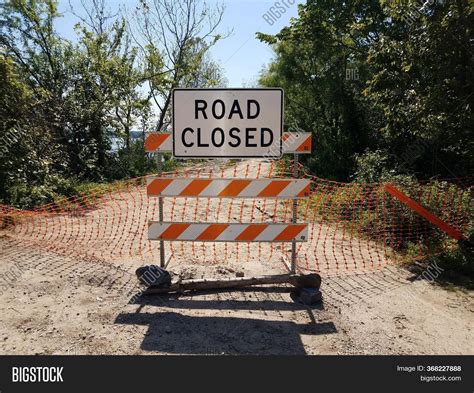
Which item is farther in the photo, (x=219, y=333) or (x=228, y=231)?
(x=228, y=231)

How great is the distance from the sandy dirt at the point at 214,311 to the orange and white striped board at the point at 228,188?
1.21 meters

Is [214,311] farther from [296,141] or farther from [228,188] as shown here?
[296,141]

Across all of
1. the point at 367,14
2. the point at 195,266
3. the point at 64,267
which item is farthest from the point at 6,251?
the point at 367,14

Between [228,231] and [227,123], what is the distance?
1316mm

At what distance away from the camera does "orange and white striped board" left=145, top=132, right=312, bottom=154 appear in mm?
4312

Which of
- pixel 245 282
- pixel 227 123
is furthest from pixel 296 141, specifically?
pixel 245 282

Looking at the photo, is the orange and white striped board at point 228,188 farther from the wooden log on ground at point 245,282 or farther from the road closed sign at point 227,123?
the wooden log on ground at point 245,282

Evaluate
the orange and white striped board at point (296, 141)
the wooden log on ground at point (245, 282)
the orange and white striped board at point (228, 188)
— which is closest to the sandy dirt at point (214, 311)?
the wooden log on ground at point (245, 282)

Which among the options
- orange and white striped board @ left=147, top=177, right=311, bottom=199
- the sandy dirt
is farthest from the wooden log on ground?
orange and white striped board @ left=147, top=177, right=311, bottom=199

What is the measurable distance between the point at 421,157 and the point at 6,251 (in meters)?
11.5

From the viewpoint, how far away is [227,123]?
4.26 m

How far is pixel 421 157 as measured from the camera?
11438mm

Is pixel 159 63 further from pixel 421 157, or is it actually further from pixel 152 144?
pixel 152 144

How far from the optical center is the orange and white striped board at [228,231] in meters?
4.35
